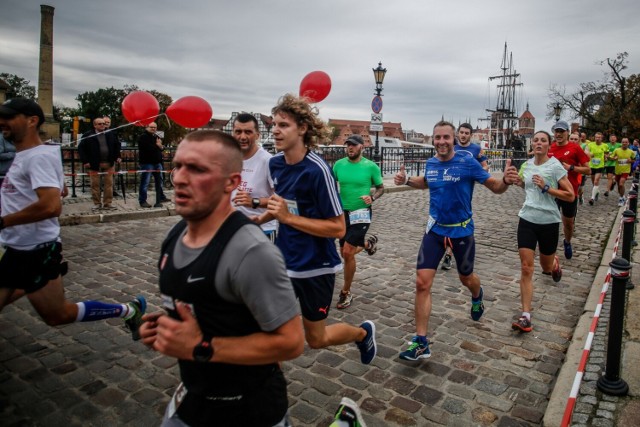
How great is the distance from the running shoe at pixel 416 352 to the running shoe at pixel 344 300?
4.58ft

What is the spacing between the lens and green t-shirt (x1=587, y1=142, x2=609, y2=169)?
14.9 metres

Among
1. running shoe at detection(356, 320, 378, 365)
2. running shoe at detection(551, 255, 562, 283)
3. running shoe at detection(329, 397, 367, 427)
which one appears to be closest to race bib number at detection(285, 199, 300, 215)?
running shoe at detection(356, 320, 378, 365)

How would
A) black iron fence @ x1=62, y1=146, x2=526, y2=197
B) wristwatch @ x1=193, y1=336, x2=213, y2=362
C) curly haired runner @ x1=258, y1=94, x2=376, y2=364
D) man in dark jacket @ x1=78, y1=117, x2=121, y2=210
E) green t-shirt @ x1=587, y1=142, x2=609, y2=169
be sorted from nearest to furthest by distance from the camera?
wristwatch @ x1=193, y1=336, x2=213, y2=362, curly haired runner @ x1=258, y1=94, x2=376, y2=364, man in dark jacket @ x1=78, y1=117, x2=121, y2=210, black iron fence @ x1=62, y1=146, x2=526, y2=197, green t-shirt @ x1=587, y1=142, x2=609, y2=169

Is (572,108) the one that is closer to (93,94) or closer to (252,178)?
(252,178)

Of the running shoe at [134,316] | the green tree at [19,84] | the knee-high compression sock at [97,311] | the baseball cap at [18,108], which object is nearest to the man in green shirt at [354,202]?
the running shoe at [134,316]

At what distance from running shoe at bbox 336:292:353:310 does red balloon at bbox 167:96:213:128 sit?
3927mm

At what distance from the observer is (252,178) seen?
14.8 ft

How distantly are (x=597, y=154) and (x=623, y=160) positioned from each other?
789mm

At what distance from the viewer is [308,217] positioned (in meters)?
3.22

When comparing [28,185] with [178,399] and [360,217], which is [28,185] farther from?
[360,217]

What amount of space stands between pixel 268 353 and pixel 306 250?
1660mm

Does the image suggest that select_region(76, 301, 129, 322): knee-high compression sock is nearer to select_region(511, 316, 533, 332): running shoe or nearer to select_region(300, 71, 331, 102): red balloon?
select_region(511, 316, 533, 332): running shoe

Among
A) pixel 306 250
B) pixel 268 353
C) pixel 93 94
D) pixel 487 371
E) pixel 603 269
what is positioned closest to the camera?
pixel 268 353

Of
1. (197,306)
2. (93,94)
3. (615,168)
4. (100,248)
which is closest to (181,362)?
(197,306)
